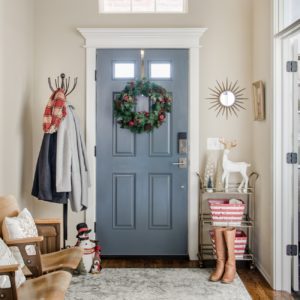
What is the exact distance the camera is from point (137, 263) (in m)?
4.21

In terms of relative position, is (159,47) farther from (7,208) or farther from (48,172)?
(7,208)

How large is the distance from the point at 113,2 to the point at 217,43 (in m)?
1.14

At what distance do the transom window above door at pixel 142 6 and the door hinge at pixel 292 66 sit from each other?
53.2 inches

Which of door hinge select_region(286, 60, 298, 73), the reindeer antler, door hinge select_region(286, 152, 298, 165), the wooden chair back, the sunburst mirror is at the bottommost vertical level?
the wooden chair back

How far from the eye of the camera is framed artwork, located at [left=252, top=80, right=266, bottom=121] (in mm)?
3863

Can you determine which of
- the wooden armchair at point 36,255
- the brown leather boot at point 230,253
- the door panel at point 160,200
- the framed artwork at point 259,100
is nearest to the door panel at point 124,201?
the door panel at point 160,200

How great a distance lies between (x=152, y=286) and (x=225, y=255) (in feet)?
2.28

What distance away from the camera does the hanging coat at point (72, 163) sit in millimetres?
3751

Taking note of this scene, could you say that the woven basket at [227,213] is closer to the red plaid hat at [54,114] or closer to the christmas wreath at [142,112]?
the christmas wreath at [142,112]

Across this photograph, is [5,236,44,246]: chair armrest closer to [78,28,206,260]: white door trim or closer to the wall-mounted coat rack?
the wall-mounted coat rack

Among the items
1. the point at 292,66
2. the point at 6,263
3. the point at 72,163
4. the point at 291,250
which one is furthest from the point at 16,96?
the point at 291,250

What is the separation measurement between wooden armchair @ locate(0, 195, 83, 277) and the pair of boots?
4.10 ft

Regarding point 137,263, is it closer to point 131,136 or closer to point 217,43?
point 131,136

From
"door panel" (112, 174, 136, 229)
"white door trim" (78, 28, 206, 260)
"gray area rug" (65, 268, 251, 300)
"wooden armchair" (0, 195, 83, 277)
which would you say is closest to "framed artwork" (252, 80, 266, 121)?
"white door trim" (78, 28, 206, 260)
